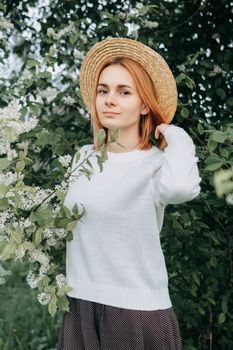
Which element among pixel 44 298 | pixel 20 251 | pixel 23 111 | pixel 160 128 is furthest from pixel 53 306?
pixel 23 111

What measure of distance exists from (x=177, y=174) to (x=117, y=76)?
40cm

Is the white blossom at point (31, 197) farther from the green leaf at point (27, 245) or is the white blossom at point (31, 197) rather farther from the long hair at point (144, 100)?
the long hair at point (144, 100)

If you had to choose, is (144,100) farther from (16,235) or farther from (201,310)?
(201,310)

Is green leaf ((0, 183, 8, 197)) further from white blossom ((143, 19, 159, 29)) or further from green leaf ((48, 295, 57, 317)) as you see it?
white blossom ((143, 19, 159, 29))

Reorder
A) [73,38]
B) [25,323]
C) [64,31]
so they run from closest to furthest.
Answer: [73,38] → [64,31] → [25,323]

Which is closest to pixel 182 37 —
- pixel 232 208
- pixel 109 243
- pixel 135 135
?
pixel 232 208

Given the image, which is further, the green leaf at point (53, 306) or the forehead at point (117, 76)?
the forehead at point (117, 76)

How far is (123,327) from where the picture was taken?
5.96 feet

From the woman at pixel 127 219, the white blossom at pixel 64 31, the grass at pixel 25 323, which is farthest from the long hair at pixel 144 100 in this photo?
the grass at pixel 25 323

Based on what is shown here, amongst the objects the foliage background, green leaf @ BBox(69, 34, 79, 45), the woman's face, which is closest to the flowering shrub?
the woman's face

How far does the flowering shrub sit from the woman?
72 millimetres

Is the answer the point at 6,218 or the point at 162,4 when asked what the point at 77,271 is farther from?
the point at 162,4

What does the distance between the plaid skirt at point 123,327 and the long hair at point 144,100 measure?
1.62 feet

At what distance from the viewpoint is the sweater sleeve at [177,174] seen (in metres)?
1.68
